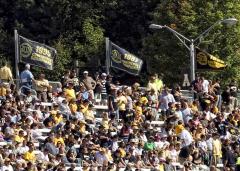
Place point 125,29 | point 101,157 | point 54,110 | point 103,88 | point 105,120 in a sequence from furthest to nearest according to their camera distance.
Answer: point 125,29 < point 103,88 < point 105,120 < point 54,110 < point 101,157

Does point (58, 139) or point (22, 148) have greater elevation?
point (58, 139)

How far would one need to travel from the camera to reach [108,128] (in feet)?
130

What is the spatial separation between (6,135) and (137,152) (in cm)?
460

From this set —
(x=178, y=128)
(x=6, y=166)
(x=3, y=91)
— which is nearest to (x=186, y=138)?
(x=178, y=128)

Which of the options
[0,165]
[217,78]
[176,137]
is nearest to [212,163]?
[176,137]

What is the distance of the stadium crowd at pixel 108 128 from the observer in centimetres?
3592

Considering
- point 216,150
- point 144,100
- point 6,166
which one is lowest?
point 6,166

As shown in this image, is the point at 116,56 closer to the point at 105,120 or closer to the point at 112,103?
the point at 112,103

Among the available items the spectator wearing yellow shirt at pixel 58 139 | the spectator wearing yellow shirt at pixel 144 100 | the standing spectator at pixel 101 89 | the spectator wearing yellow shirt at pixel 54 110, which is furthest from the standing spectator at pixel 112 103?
the spectator wearing yellow shirt at pixel 58 139

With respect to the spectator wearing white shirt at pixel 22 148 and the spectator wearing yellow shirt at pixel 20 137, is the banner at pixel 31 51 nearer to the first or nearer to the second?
the spectator wearing yellow shirt at pixel 20 137

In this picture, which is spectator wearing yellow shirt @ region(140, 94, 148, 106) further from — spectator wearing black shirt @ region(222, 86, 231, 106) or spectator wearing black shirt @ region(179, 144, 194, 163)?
spectator wearing black shirt @ region(222, 86, 231, 106)

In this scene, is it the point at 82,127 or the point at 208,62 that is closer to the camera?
the point at 82,127

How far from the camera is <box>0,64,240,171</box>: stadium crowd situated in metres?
35.9

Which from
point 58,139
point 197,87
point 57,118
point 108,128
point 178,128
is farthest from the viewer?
point 197,87
